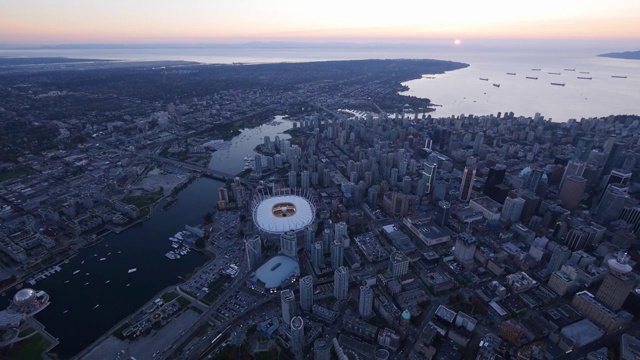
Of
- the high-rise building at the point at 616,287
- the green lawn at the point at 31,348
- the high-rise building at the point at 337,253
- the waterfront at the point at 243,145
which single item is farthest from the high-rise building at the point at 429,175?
the green lawn at the point at 31,348

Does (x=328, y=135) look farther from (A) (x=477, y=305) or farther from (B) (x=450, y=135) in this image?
(A) (x=477, y=305)

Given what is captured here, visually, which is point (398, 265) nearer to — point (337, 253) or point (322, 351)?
point (337, 253)

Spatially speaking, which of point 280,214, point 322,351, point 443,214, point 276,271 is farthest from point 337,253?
point 443,214

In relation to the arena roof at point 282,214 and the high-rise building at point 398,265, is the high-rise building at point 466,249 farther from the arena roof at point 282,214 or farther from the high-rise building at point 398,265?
the arena roof at point 282,214

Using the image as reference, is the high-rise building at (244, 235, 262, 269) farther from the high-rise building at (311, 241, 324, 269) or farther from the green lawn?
the green lawn

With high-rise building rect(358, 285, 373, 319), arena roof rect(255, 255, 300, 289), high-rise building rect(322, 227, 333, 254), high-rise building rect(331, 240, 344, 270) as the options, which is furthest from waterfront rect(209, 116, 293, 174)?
high-rise building rect(358, 285, 373, 319)
